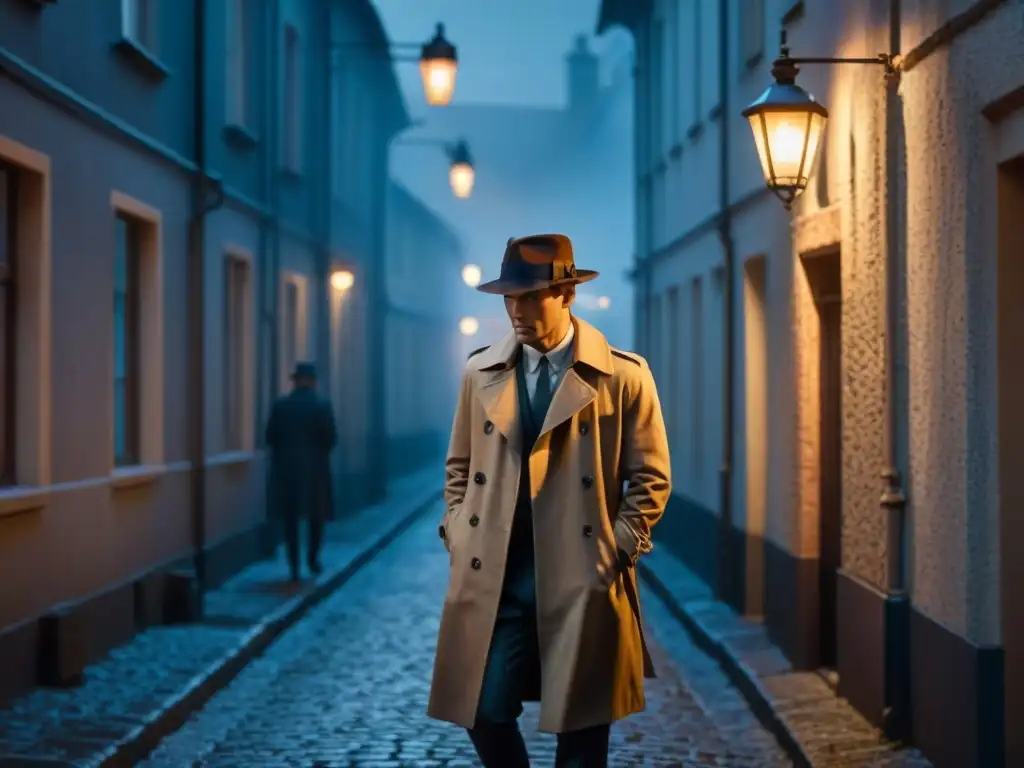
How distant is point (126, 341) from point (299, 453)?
2.89m

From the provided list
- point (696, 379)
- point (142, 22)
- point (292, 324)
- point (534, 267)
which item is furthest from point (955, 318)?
point (292, 324)

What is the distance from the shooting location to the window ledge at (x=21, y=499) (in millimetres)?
8438

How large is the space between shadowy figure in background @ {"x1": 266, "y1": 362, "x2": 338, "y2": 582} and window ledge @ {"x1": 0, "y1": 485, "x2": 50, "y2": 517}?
4.81m

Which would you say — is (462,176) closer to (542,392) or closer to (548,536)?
(542,392)

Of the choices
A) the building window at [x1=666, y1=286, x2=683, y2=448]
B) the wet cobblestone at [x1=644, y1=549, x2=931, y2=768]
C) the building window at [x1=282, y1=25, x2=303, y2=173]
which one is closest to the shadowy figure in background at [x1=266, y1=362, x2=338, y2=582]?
the wet cobblestone at [x1=644, y1=549, x2=931, y2=768]

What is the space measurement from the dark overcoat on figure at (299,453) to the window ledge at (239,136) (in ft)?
7.86

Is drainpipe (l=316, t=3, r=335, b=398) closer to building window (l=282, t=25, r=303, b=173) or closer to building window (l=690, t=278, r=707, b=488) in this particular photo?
building window (l=282, t=25, r=303, b=173)

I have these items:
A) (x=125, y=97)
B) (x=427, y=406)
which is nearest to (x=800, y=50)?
(x=125, y=97)

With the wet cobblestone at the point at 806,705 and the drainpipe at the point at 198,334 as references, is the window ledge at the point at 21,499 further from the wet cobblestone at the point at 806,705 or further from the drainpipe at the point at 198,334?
the wet cobblestone at the point at 806,705

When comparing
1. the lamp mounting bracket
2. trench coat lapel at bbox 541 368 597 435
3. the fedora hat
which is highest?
the lamp mounting bracket

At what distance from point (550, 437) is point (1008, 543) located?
228 cm

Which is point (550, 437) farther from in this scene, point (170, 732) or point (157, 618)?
point (157, 618)

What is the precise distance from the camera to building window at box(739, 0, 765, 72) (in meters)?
11.9

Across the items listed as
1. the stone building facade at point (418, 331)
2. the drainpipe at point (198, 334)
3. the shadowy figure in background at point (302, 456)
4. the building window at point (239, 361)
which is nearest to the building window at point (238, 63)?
the building window at point (239, 361)
